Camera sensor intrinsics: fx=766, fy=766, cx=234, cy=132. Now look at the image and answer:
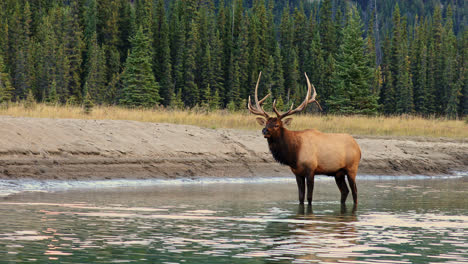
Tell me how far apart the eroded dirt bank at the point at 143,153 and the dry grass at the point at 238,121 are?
9.48 feet

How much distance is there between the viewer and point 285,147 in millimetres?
16172

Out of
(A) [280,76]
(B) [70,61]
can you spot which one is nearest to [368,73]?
(A) [280,76]

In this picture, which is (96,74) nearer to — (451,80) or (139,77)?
(139,77)

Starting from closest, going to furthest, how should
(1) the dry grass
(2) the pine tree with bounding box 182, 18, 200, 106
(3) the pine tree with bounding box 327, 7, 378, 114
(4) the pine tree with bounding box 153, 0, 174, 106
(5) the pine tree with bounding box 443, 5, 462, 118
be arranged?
(1) the dry grass, (3) the pine tree with bounding box 327, 7, 378, 114, (4) the pine tree with bounding box 153, 0, 174, 106, (2) the pine tree with bounding box 182, 18, 200, 106, (5) the pine tree with bounding box 443, 5, 462, 118

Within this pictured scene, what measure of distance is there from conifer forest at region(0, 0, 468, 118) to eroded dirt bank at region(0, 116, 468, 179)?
51.2 m

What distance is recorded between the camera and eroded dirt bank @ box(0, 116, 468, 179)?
20047 millimetres

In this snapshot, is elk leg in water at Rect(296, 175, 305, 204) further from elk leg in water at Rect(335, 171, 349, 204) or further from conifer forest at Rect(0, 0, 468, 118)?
conifer forest at Rect(0, 0, 468, 118)

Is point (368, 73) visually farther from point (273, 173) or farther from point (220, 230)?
point (220, 230)

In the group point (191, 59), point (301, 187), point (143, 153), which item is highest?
point (191, 59)

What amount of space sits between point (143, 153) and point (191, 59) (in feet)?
247

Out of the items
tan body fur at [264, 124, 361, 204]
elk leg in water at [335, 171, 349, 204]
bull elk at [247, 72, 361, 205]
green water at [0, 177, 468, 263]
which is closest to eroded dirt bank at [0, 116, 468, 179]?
green water at [0, 177, 468, 263]

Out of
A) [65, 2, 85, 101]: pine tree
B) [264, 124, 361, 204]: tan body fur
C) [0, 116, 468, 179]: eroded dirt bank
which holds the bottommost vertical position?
[0, 116, 468, 179]: eroded dirt bank

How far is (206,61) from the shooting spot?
323 feet

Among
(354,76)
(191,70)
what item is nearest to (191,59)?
(191,70)
